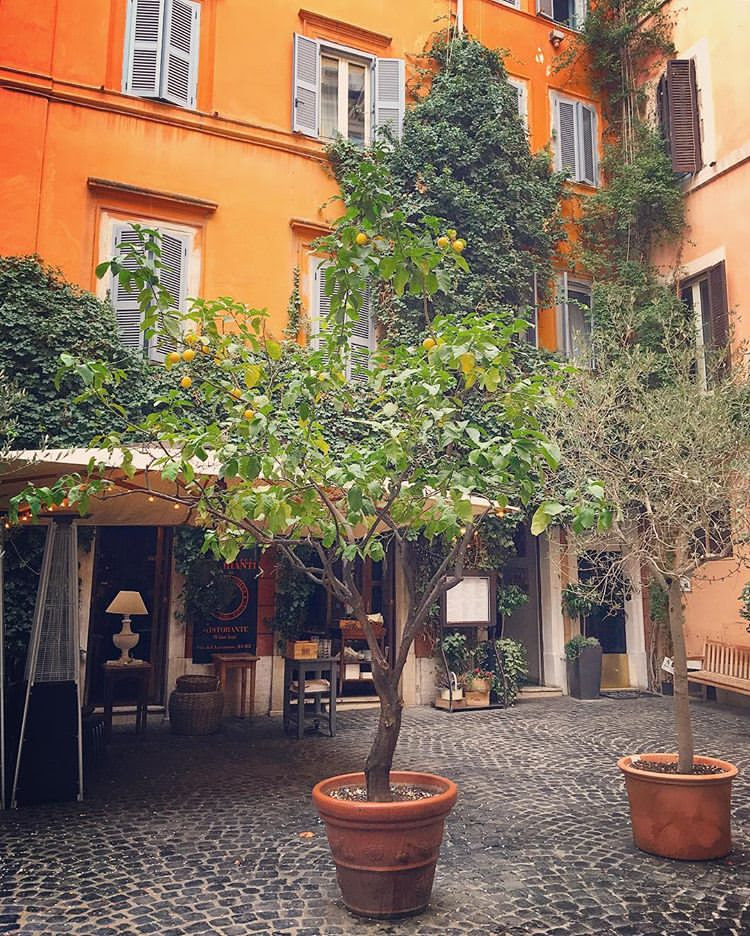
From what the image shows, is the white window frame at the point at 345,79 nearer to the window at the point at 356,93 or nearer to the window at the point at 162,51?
the window at the point at 356,93

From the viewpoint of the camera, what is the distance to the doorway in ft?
32.6

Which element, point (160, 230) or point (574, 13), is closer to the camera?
point (160, 230)

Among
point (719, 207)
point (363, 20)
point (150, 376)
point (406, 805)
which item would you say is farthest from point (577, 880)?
point (363, 20)

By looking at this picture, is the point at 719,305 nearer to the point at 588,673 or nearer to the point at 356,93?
the point at 588,673

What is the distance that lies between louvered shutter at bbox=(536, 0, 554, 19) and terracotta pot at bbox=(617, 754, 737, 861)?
13299 millimetres

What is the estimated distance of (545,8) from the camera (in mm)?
13859

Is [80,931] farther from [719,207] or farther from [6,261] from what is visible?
[719,207]

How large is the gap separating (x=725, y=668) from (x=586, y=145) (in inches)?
354

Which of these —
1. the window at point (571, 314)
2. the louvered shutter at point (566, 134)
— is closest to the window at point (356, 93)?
the louvered shutter at point (566, 134)

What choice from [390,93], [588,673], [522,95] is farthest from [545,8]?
[588,673]

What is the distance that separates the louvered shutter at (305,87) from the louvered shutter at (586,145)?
4.84m

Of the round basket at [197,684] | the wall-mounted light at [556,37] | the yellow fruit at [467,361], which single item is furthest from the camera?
the wall-mounted light at [556,37]

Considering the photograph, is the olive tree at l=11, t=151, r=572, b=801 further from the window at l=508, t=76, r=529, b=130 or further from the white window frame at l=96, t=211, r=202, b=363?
the window at l=508, t=76, r=529, b=130

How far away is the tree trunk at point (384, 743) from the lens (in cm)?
412
